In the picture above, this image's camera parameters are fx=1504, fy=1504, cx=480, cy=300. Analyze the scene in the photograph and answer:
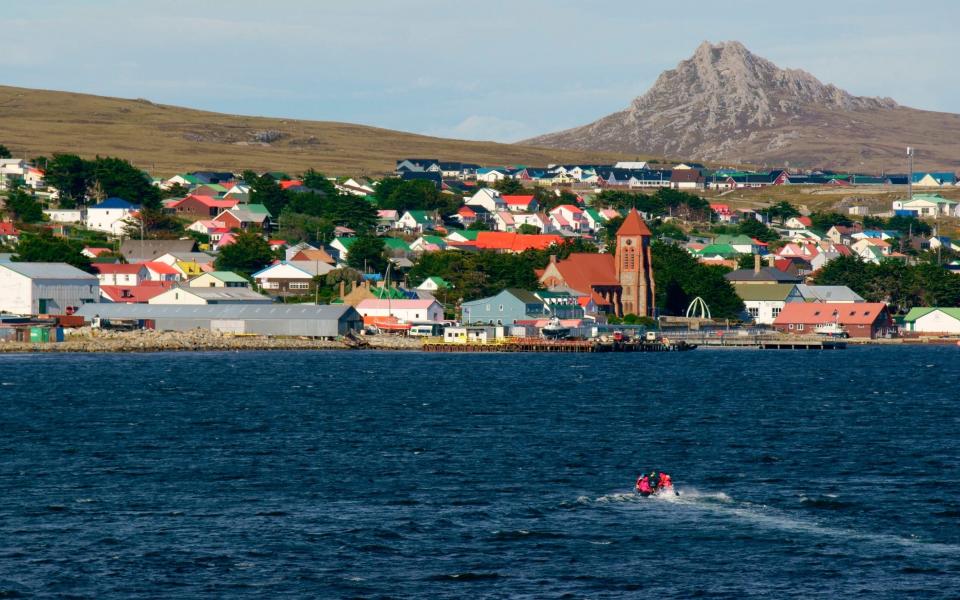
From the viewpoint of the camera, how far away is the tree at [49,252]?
5591 inches

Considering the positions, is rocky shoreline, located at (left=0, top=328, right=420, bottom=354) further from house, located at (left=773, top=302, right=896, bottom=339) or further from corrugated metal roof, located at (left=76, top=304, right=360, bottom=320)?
house, located at (left=773, top=302, right=896, bottom=339)

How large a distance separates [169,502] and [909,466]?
26175 millimetres

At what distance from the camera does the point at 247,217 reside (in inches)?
7569

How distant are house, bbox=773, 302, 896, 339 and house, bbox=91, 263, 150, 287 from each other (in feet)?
223

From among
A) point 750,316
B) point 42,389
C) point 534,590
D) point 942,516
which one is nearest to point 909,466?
point 942,516

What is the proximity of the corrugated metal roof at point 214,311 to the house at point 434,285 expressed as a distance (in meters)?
22.9

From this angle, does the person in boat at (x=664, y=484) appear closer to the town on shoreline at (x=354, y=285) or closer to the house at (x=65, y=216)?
the town on shoreline at (x=354, y=285)

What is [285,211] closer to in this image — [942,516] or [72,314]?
[72,314]

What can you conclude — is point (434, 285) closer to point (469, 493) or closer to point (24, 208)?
point (24, 208)

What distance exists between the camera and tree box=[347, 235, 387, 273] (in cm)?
16462

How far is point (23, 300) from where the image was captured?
435ft

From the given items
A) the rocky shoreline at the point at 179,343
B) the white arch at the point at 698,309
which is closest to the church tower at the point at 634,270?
the white arch at the point at 698,309

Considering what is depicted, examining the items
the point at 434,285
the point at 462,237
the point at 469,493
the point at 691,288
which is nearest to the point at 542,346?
the point at 434,285

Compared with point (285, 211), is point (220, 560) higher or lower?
lower
